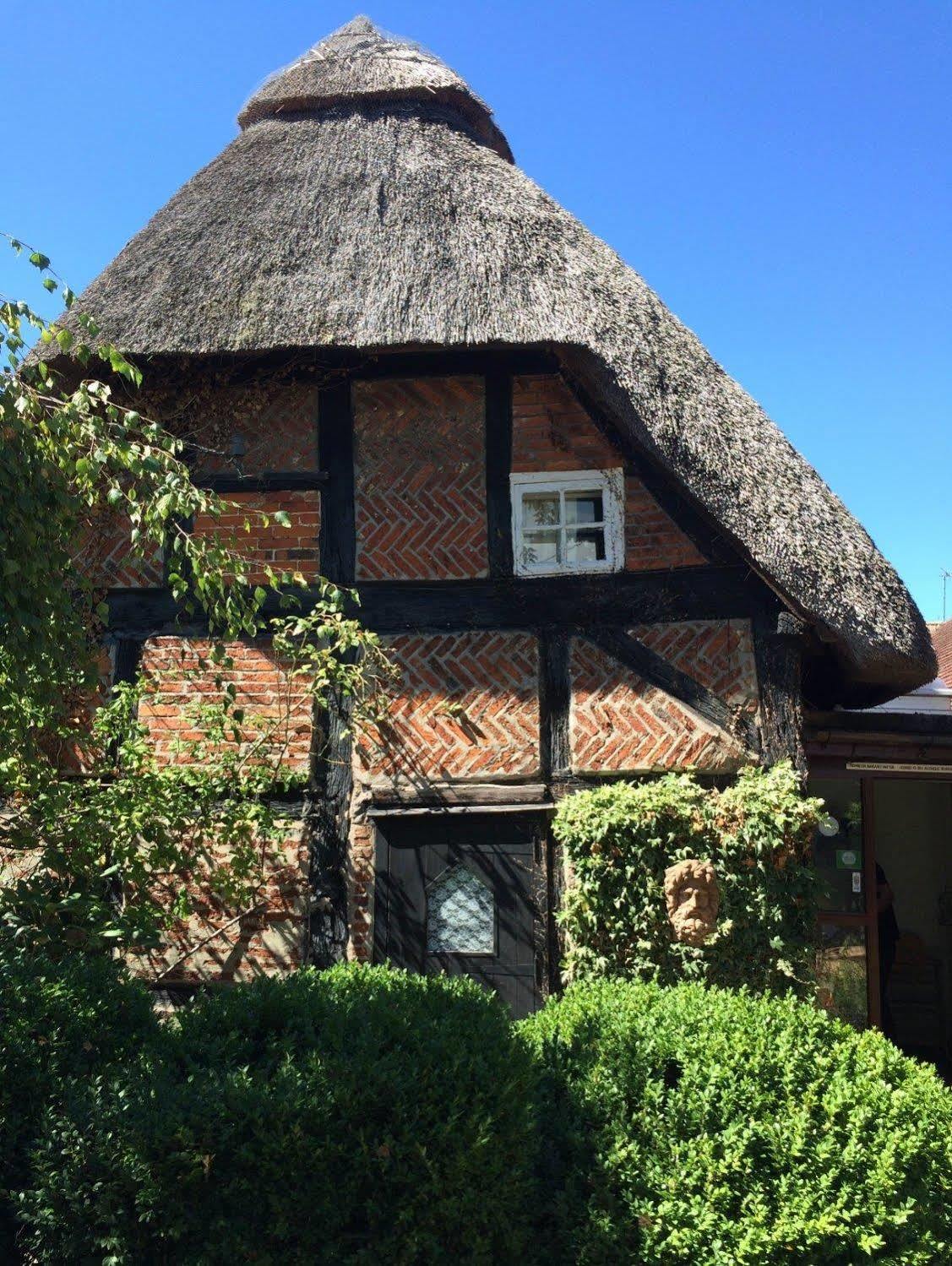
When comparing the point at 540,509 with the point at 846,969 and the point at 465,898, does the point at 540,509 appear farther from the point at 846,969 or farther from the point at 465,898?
the point at 846,969

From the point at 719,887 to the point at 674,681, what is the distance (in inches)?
48.7

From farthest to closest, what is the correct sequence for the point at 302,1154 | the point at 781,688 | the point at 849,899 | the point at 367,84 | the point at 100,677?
the point at 367,84
the point at 849,899
the point at 781,688
the point at 100,677
the point at 302,1154

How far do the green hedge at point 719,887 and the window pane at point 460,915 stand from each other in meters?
0.57

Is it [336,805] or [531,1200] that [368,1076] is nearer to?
[531,1200]


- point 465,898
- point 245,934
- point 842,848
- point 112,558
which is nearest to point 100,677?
point 112,558

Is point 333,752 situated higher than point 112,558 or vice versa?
point 112,558

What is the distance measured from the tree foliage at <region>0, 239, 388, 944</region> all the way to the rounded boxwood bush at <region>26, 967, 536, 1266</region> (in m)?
1.59

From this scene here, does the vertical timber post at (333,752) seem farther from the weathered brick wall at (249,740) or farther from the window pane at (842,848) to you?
the window pane at (842,848)

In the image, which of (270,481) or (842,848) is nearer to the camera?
(270,481)

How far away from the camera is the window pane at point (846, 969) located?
676 cm

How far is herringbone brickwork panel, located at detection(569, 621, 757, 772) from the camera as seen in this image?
20.3ft

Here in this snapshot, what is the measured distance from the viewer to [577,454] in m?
6.61

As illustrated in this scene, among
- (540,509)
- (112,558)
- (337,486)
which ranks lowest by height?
(112,558)

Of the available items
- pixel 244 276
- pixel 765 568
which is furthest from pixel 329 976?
pixel 244 276
